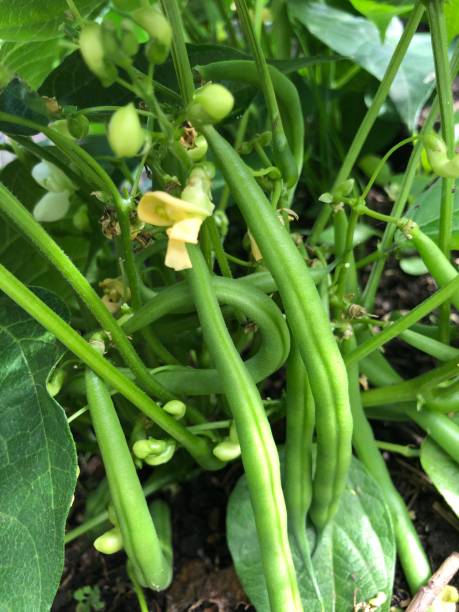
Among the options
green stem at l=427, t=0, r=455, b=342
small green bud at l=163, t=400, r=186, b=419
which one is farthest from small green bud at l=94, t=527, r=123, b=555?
green stem at l=427, t=0, r=455, b=342

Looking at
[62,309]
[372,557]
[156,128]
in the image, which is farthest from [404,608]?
[156,128]

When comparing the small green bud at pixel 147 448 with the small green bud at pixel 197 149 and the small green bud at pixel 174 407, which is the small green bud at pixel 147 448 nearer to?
the small green bud at pixel 174 407

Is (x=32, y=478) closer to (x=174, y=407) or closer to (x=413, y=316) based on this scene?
(x=174, y=407)

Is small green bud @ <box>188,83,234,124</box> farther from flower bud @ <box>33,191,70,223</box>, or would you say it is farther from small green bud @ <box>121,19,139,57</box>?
flower bud @ <box>33,191,70,223</box>

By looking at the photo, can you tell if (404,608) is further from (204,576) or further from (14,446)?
(14,446)

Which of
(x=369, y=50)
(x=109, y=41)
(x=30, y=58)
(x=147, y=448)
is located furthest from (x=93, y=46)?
(x=369, y=50)
